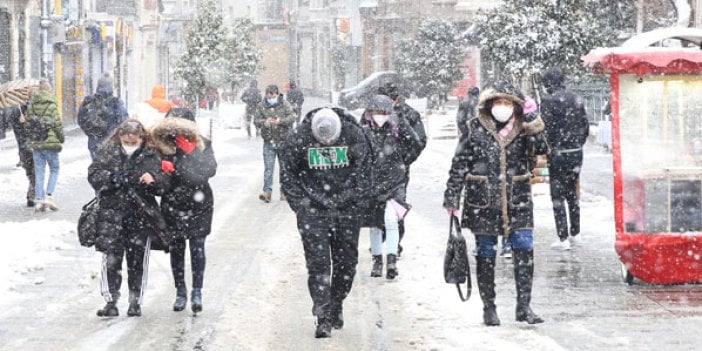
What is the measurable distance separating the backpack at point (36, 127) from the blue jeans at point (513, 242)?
940 cm

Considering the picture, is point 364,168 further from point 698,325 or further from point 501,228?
point 698,325

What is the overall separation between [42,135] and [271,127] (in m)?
3.31

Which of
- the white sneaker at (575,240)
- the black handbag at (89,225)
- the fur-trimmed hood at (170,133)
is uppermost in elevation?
the fur-trimmed hood at (170,133)

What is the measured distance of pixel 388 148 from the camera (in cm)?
1183

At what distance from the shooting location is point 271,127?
19328 mm

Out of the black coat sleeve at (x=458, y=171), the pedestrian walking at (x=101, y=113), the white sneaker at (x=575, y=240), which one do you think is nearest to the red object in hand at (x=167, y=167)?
the black coat sleeve at (x=458, y=171)

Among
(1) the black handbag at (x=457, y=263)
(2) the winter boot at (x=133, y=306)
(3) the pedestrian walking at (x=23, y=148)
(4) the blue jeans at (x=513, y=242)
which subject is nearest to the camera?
(4) the blue jeans at (x=513, y=242)

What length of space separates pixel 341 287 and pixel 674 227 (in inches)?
137

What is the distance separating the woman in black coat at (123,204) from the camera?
32.2 ft

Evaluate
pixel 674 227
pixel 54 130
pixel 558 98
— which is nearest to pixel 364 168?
pixel 674 227

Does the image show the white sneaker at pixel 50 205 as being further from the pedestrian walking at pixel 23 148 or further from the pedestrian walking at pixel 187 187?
the pedestrian walking at pixel 187 187

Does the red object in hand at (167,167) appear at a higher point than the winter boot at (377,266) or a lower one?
higher

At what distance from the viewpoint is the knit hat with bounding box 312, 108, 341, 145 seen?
29.3 feet

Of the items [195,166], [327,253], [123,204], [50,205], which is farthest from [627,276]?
[50,205]
